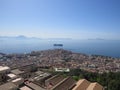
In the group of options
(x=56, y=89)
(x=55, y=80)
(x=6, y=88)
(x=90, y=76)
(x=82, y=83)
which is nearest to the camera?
(x=6, y=88)

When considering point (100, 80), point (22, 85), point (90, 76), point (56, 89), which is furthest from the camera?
point (90, 76)

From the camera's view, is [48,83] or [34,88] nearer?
[34,88]

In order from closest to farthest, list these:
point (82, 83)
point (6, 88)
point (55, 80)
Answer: point (6, 88) < point (82, 83) < point (55, 80)

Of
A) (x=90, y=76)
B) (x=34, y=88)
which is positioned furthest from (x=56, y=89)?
(x=90, y=76)

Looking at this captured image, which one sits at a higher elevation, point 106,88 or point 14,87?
point 14,87

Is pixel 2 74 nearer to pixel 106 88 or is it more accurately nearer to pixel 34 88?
pixel 34 88

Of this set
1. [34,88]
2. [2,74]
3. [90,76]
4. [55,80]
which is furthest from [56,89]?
[90,76]

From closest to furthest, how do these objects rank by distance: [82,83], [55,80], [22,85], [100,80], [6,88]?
1. [6,88]
2. [22,85]
3. [82,83]
4. [55,80]
5. [100,80]

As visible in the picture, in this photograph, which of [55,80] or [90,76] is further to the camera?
[90,76]

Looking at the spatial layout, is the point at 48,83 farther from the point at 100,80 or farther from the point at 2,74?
the point at 100,80
